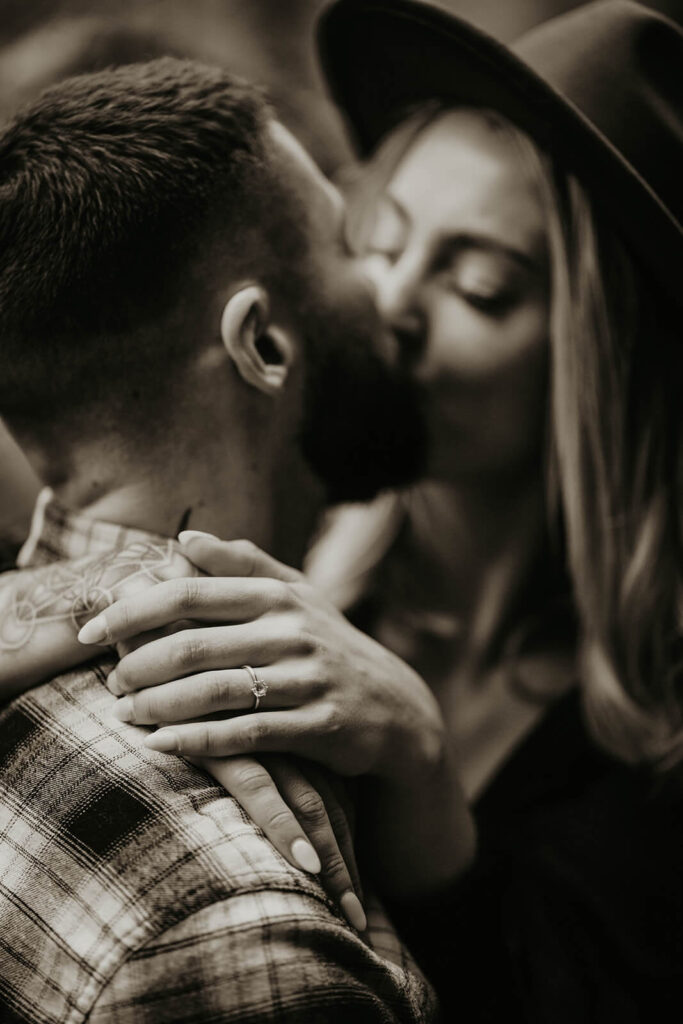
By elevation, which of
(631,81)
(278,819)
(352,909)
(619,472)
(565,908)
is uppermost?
(631,81)

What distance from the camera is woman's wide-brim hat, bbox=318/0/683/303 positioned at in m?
0.90

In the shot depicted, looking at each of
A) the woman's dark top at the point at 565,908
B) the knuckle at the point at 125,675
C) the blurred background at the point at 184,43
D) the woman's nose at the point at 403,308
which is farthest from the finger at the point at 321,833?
the woman's nose at the point at 403,308

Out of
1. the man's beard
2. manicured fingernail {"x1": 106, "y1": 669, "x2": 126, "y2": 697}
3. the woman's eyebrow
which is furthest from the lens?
the woman's eyebrow

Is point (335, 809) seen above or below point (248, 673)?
below

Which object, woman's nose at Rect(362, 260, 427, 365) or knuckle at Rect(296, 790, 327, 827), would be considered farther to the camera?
woman's nose at Rect(362, 260, 427, 365)

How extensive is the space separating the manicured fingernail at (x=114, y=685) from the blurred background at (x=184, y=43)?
0.83ft

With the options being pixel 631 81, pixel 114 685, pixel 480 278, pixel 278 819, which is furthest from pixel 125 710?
pixel 631 81

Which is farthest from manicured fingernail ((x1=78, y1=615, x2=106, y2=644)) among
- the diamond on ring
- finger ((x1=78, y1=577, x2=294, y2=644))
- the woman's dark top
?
the woman's dark top

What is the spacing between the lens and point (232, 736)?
0.58m

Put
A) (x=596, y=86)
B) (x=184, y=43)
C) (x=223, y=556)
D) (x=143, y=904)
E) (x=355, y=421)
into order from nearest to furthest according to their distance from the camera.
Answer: (x=143, y=904) < (x=223, y=556) < (x=355, y=421) < (x=596, y=86) < (x=184, y=43)

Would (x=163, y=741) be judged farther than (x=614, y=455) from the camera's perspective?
No

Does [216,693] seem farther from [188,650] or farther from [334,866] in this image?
[334,866]

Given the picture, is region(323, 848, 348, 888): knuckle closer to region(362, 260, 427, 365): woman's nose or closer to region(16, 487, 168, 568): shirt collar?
region(16, 487, 168, 568): shirt collar

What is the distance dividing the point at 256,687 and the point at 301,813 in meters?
0.09
